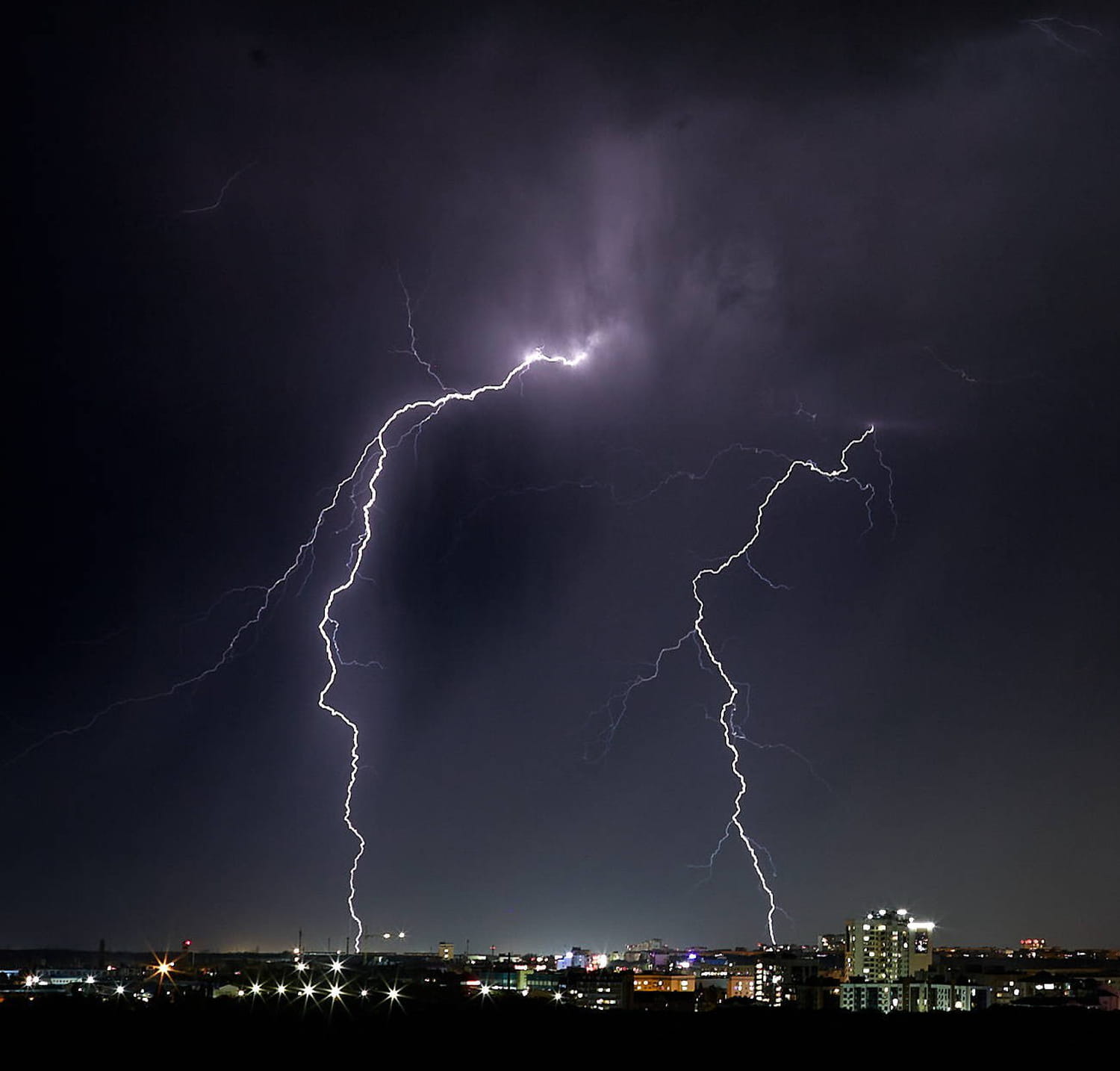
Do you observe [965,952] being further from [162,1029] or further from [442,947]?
[162,1029]

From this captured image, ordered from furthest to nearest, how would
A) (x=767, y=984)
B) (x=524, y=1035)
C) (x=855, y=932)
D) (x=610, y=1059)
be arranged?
(x=855, y=932)
(x=767, y=984)
(x=524, y=1035)
(x=610, y=1059)

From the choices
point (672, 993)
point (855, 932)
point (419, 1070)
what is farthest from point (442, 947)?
point (419, 1070)

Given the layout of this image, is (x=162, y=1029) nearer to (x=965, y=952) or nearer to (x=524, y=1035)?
(x=524, y=1035)

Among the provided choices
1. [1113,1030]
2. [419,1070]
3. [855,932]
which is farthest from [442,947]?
[419,1070]

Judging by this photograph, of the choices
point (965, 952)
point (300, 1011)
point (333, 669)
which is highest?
point (333, 669)

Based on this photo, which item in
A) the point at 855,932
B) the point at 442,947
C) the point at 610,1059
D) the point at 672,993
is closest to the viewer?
the point at 610,1059

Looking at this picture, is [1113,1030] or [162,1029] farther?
[1113,1030]

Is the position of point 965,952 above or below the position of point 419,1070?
below
